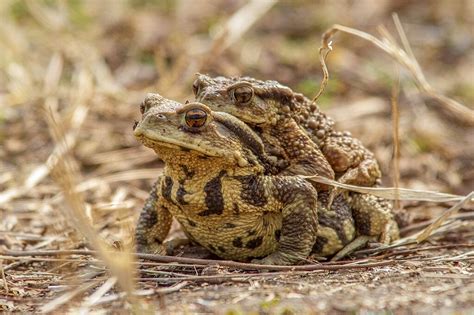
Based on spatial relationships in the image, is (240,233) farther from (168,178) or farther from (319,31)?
(319,31)

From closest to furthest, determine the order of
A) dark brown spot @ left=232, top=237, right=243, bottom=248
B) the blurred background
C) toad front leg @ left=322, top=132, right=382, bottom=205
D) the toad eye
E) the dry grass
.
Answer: the dry grass → the toad eye → dark brown spot @ left=232, top=237, right=243, bottom=248 → toad front leg @ left=322, top=132, right=382, bottom=205 → the blurred background

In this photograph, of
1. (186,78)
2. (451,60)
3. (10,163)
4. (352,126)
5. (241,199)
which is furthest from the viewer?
(451,60)

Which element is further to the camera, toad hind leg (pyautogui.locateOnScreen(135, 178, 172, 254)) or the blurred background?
the blurred background

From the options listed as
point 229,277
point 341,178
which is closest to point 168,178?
point 229,277

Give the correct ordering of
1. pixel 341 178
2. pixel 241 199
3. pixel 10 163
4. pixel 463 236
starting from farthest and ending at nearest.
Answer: pixel 10 163
pixel 463 236
pixel 341 178
pixel 241 199

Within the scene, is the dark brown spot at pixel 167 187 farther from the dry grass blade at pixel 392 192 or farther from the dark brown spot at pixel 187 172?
the dry grass blade at pixel 392 192

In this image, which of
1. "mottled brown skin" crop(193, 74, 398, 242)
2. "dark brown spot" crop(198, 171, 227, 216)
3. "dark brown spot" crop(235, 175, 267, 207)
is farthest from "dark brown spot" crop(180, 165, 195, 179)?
"mottled brown skin" crop(193, 74, 398, 242)

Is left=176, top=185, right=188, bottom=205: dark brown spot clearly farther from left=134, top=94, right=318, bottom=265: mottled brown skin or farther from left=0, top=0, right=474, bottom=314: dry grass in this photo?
left=0, top=0, right=474, bottom=314: dry grass
